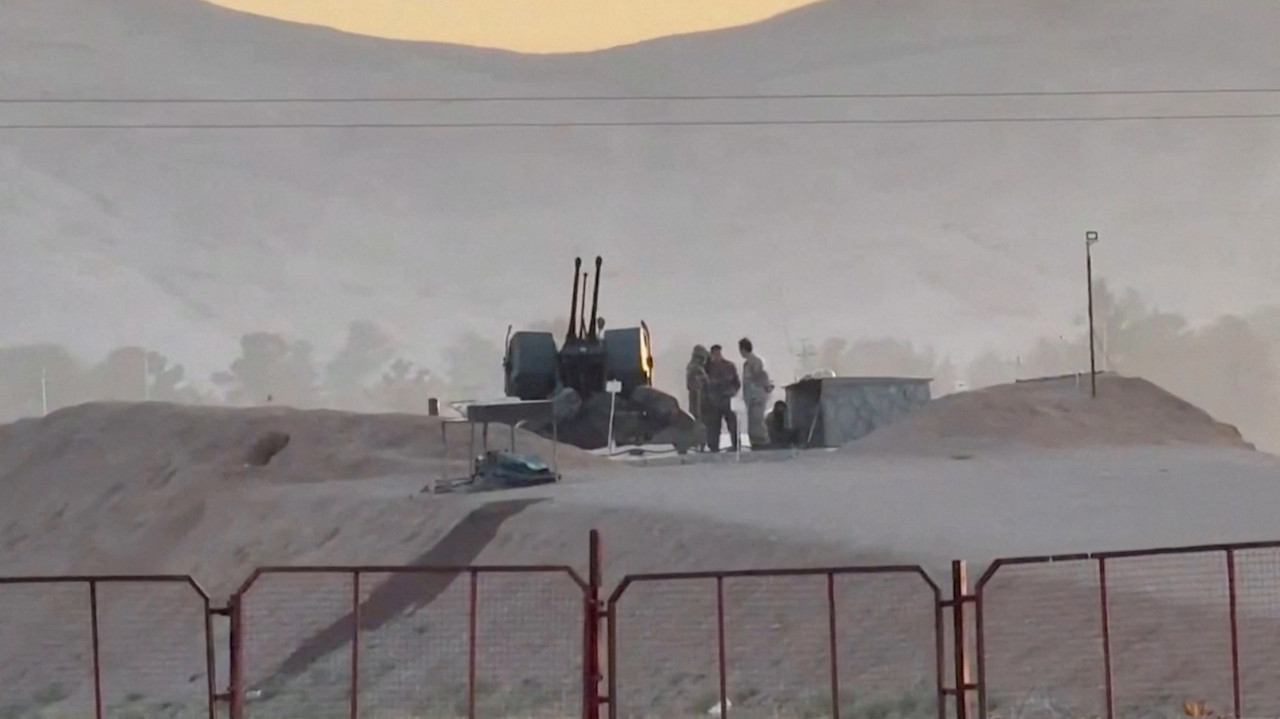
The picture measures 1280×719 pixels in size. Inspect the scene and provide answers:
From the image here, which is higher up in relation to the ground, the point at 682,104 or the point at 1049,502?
the point at 682,104

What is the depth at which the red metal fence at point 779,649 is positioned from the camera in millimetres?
11038

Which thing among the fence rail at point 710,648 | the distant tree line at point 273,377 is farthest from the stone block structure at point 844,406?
the distant tree line at point 273,377

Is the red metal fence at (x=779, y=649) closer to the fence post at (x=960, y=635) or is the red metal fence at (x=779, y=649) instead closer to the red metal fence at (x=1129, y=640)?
the red metal fence at (x=1129, y=640)

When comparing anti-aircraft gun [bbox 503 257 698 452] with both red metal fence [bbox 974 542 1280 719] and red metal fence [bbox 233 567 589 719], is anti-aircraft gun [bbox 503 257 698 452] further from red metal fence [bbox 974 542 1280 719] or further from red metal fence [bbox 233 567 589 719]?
red metal fence [bbox 974 542 1280 719]

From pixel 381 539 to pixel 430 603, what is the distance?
359 centimetres

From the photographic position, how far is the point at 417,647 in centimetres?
1352

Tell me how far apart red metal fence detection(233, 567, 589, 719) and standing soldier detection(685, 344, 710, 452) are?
33.7 feet

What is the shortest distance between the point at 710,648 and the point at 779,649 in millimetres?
522

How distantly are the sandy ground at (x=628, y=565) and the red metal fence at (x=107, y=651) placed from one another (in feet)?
0.15

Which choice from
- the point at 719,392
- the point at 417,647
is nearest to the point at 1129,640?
the point at 417,647

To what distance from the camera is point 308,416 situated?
939 inches

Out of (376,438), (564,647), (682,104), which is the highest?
(682,104)

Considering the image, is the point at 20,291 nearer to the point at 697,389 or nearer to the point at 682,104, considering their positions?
the point at 682,104

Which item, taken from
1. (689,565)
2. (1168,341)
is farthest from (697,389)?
(1168,341)
